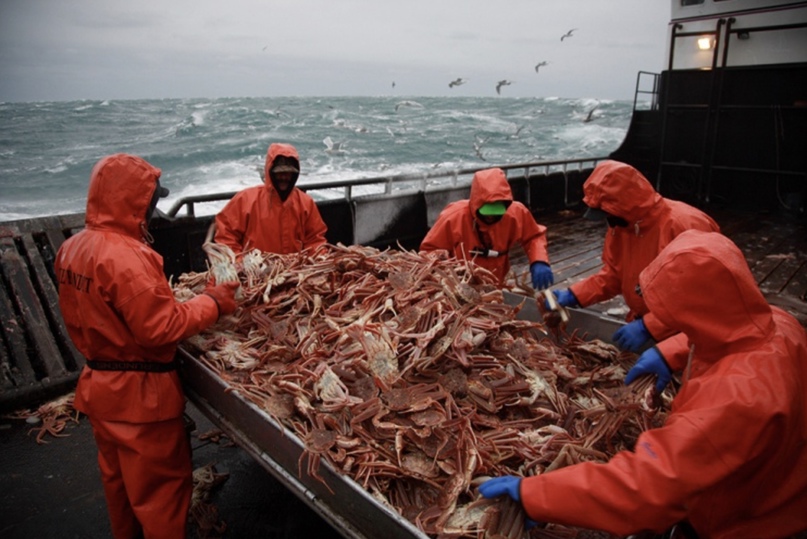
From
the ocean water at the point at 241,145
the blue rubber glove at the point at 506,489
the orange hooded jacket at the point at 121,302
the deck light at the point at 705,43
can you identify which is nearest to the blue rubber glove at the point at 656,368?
the blue rubber glove at the point at 506,489

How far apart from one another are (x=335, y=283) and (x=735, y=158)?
34.6ft

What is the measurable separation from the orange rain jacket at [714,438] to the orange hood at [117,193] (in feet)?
7.20

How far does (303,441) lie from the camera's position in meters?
2.10

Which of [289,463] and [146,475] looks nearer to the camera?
[289,463]

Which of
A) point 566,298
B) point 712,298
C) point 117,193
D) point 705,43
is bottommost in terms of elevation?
point 566,298

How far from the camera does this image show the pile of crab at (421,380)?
2.02m

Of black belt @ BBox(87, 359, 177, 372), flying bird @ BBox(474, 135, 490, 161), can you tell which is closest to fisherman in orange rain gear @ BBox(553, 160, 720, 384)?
black belt @ BBox(87, 359, 177, 372)

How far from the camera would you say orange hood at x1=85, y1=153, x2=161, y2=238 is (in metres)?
2.50

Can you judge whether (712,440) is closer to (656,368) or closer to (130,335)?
(656,368)

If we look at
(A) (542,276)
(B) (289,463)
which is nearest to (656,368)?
(B) (289,463)

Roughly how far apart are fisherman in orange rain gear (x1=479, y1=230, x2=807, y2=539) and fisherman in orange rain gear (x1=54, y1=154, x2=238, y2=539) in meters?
1.72

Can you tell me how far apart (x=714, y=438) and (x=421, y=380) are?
1.24 metres

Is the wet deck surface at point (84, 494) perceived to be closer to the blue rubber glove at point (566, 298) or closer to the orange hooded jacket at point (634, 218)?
the blue rubber glove at point (566, 298)

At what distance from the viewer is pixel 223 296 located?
9.38ft
